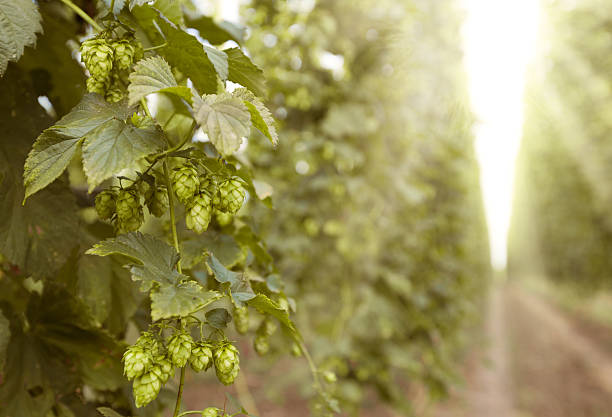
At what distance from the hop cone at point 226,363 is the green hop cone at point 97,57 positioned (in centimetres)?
42

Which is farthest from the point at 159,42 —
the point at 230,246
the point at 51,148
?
the point at 230,246

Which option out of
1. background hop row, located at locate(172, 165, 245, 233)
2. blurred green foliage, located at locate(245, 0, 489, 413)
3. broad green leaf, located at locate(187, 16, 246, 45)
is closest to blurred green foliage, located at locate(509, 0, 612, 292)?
blurred green foliage, located at locate(245, 0, 489, 413)

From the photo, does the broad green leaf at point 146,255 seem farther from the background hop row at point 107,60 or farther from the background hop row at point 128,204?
the background hop row at point 107,60

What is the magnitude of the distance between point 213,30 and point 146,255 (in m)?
0.69

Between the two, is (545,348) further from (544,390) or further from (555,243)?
(555,243)

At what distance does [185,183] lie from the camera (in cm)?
60

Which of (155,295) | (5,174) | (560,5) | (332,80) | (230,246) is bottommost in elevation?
(560,5)

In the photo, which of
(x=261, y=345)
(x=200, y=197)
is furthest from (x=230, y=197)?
(x=261, y=345)

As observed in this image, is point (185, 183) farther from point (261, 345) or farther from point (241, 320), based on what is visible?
point (261, 345)

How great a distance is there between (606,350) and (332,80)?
9.33 m

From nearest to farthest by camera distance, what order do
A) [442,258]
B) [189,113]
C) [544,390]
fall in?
[189,113] < [442,258] < [544,390]

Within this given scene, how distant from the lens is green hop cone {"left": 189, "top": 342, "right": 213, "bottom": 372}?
0.59 metres

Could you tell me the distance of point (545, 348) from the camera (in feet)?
31.2

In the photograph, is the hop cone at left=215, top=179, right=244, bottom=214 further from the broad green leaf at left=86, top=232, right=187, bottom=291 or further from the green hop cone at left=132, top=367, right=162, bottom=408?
the green hop cone at left=132, top=367, right=162, bottom=408
